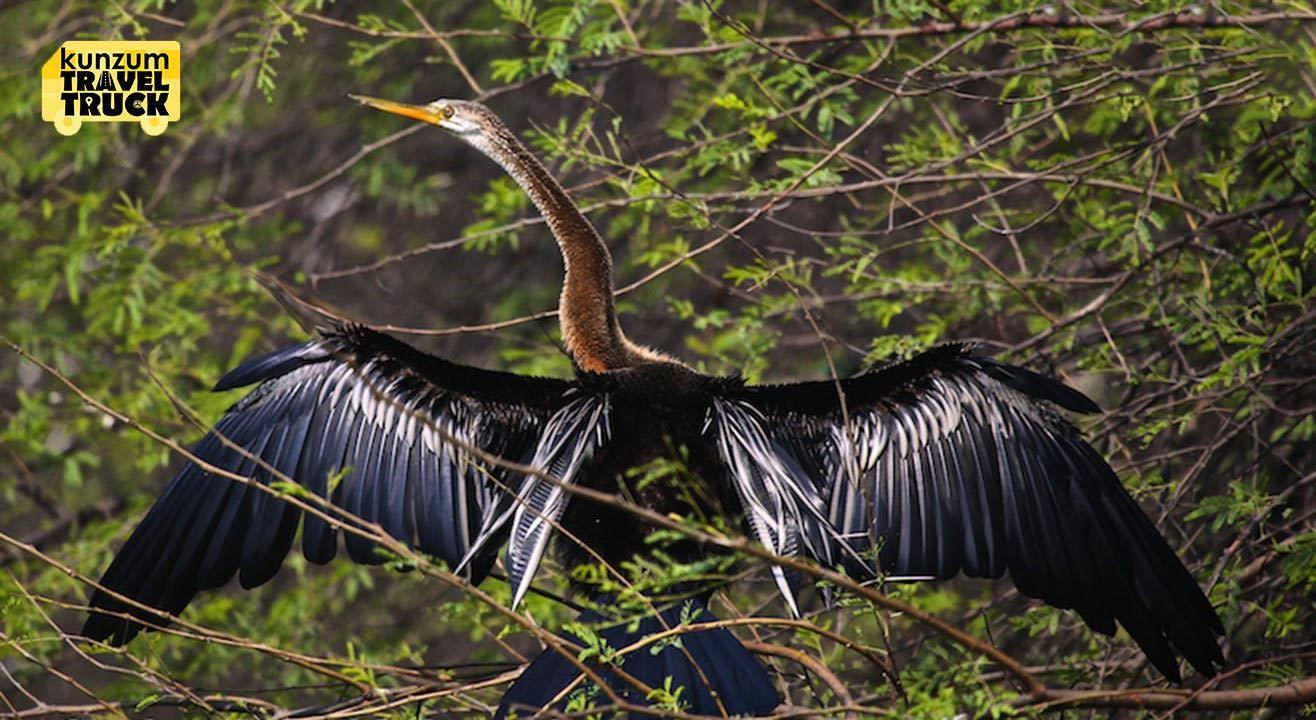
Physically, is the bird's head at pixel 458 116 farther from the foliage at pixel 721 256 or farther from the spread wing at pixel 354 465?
the spread wing at pixel 354 465

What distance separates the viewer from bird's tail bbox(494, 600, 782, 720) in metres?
2.66

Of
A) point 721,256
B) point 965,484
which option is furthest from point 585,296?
point 721,256

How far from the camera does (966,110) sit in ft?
18.0

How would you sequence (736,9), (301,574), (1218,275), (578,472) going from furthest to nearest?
1. (736,9)
2. (301,574)
3. (1218,275)
4. (578,472)

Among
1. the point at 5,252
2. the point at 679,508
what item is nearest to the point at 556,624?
the point at 679,508

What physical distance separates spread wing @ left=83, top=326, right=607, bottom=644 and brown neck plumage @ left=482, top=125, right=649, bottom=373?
0.30 m

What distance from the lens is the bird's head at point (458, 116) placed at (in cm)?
405

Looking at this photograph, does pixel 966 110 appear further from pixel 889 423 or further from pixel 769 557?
pixel 769 557

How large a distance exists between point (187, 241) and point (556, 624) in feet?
6.97

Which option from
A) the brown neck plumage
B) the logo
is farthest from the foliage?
the brown neck plumage

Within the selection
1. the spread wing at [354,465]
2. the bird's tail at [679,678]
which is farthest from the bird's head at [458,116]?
the bird's tail at [679,678]

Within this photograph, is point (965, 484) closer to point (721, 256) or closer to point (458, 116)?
point (458, 116)

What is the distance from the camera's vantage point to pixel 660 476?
3238 mm

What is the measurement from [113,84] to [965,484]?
10.8 feet
